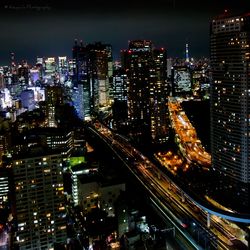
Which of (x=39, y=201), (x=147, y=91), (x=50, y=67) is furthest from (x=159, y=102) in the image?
(x=50, y=67)

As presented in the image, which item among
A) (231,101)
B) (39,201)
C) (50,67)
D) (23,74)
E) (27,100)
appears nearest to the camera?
(39,201)

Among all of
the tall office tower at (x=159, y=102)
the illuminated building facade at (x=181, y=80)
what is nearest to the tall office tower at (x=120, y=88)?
the tall office tower at (x=159, y=102)

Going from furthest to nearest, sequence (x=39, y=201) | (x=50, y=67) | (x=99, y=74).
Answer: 1. (x=50, y=67)
2. (x=99, y=74)
3. (x=39, y=201)

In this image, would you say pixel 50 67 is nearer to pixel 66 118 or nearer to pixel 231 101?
pixel 66 118

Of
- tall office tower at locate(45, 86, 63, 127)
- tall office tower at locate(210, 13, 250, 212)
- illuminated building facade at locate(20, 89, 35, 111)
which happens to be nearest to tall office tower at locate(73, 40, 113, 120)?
tall office tower at locate(45, 86, 63, 127)

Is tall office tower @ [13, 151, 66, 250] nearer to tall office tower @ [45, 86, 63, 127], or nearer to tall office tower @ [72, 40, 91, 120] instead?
tall office tower @ [45, 86, 63, 127]

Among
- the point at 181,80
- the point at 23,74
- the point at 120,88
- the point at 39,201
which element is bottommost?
the point at 39,201

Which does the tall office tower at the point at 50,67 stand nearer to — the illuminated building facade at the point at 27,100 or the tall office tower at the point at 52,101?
the illuminated building facade at the point at 27,100
